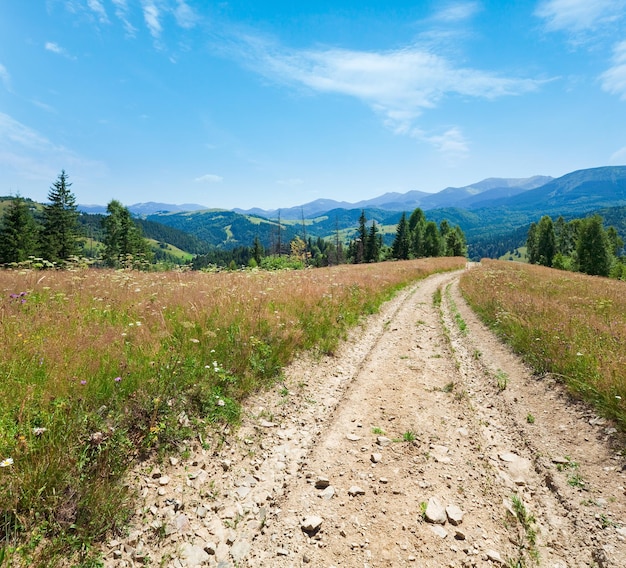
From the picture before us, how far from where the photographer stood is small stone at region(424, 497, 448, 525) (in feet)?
11.5

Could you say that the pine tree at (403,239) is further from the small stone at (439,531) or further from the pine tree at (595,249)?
the small stone at (439,531)

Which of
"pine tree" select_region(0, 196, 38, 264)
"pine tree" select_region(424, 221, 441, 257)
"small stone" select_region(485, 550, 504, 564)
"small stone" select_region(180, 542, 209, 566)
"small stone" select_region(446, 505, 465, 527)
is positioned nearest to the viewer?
"small stone" select_region(180, 542, 209, 566)

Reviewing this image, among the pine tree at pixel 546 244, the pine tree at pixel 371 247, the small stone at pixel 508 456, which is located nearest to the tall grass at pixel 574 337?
the small stone at pixel 508 456

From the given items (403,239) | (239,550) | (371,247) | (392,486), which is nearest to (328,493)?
(392,486)

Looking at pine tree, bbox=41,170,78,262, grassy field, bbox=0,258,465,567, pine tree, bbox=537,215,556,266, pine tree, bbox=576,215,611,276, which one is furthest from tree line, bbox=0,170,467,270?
pine tree, bbox=576,215,611,276

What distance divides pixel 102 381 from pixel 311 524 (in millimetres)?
3304

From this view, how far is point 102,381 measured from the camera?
4332 mm

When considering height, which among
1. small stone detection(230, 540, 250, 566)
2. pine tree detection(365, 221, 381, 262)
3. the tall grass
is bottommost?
small stone detection(230, 540, 250, 566)

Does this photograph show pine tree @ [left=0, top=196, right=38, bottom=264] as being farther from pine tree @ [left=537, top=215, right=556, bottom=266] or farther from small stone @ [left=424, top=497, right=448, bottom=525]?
pine tree @ [left=537, top=215, right=556, bottom=266]

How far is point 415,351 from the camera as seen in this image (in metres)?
9.23

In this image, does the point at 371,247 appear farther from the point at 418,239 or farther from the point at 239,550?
the point at 239,550

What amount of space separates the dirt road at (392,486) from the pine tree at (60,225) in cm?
6338

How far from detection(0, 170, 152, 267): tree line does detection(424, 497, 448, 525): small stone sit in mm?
48911

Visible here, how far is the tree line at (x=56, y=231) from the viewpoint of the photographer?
4981cm
